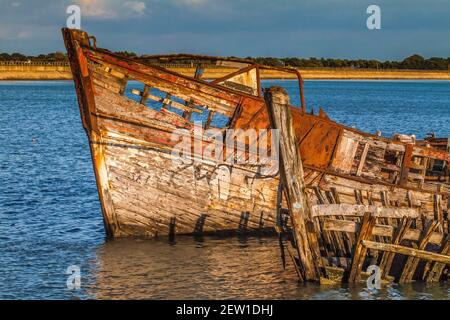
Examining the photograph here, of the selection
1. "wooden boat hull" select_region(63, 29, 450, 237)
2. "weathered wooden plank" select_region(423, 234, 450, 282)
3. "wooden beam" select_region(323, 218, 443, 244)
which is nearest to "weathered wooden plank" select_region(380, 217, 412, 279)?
"wooden beam" select_region(323, 218, 443, 244)

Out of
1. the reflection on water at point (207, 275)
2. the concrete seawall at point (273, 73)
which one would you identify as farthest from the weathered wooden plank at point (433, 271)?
the concrete seawall at point (273, 73)

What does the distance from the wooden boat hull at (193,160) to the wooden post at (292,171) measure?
3.82m

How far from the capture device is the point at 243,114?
17.9 meters

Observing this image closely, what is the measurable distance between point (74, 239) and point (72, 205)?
451 cm

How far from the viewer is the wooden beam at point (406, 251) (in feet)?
44.7

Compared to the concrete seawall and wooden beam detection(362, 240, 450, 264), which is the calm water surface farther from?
the concrete seawall

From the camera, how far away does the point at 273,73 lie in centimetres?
16325

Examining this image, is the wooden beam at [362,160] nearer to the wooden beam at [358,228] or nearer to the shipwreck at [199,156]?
the shipwreck at [199,156]

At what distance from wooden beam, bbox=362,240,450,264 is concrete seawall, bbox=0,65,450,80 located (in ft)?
336

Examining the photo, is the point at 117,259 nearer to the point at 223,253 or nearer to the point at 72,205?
the point at 223,253

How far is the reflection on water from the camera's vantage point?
14.4m

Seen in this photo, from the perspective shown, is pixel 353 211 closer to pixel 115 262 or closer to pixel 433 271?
pixel 433 271

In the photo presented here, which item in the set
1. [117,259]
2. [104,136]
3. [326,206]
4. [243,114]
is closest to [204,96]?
[243,114]

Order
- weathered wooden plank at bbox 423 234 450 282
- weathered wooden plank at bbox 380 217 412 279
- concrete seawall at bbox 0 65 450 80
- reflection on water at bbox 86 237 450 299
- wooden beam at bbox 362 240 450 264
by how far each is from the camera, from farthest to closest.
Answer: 1. concrete seawall at bbox 0 65 450 80
2. weathered wooden plank at bbox 423 234 450 282
3. reflection on water at bbox 86 237 450 299
4. weathered wooden plank at bbox 380 217 412 279
5. wooden beam at bbox 362 240 450 264
